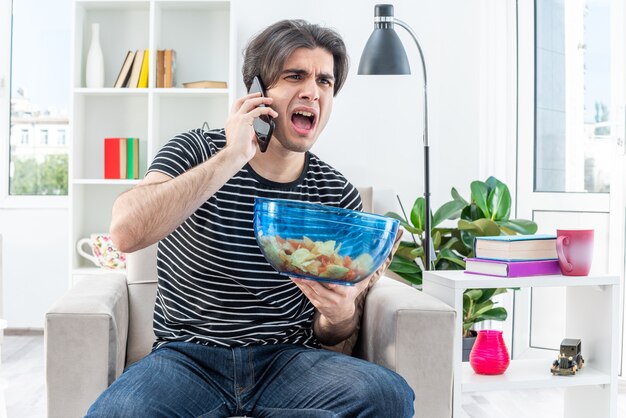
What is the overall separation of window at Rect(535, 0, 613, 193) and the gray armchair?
6.15 ft

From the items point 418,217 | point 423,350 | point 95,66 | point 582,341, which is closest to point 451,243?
point 418,217

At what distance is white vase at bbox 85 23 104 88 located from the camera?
372cm

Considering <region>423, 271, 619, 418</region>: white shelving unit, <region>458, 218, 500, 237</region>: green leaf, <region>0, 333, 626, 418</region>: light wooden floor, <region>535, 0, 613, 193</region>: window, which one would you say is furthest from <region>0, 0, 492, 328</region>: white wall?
<region>423, 271, 619, 418</region>: white shelving unit

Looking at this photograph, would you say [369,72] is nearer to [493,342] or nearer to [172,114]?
[493,342]

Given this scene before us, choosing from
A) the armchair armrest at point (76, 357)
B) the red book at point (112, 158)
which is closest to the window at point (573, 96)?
the red book at point (112, 158)

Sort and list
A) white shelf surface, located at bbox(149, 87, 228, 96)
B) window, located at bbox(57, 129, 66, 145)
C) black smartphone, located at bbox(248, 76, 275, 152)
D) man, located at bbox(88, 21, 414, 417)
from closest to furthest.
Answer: man, located at bbox(88, 21, 414, 417)
black smartphone, located at bbox(248, 76, 275, 152)
white shelf surface, located at bbox(149, 87, 228, 96)
window, located at bbox(57, 129, 66, 145)

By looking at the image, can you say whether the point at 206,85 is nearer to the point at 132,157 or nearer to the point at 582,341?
the point at 132,157

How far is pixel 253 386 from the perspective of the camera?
4.80ft

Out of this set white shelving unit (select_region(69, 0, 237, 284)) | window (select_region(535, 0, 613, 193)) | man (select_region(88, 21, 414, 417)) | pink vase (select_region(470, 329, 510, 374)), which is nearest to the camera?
man (select_region(88, 21, 414, 417))

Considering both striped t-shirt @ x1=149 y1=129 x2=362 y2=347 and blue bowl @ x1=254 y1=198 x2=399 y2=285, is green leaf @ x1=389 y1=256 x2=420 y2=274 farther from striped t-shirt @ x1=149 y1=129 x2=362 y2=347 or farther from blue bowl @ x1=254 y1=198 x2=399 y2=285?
blue bowl @ x1=254 y1=198 x2=399 y2=285

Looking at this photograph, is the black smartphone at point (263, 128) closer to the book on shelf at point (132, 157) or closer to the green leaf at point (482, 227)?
the green leaf at point (482, 227)

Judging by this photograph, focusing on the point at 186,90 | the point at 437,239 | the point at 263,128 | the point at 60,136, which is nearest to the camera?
the point at 263,128

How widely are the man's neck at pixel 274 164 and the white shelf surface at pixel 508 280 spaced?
55 cm

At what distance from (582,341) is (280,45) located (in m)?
1.30
